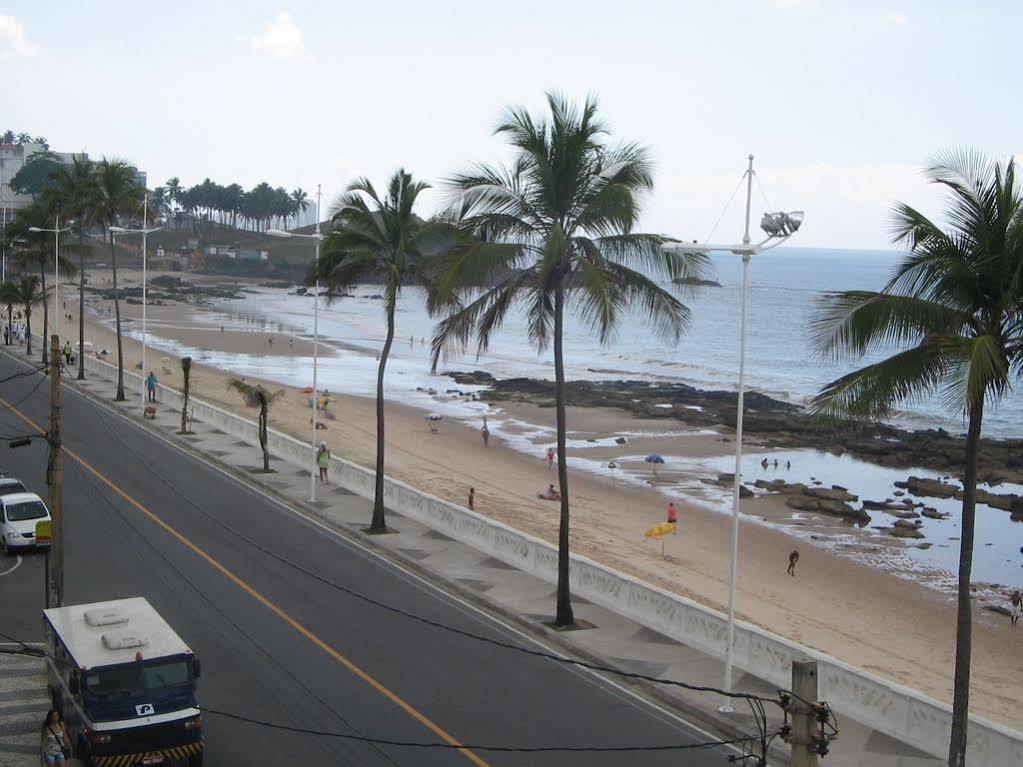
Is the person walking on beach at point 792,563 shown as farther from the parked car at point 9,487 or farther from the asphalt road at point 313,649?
the parked car at point 9,487

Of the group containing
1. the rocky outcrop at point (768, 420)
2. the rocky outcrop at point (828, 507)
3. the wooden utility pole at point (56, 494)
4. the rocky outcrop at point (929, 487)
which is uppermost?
the wooden utility pole at point (56, 494)

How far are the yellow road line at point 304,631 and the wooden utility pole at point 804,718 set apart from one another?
7.12 m

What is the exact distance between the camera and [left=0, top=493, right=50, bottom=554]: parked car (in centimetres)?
2555

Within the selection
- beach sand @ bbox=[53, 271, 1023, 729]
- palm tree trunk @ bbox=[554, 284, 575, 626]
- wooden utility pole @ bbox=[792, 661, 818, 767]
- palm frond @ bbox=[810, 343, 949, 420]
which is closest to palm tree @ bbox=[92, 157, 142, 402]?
beach sand @ bbox=[53, 271, 1023, 729]

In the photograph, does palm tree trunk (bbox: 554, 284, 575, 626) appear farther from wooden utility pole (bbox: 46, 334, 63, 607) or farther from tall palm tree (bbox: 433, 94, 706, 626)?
wooden utility pole (bbox: 46, 334, 63, 607)

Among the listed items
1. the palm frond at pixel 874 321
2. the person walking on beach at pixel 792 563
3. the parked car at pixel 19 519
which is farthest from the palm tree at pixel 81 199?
the palm frond at pixel 874 321

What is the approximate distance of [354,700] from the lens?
17.3 metres

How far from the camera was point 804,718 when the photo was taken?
28.9 ft

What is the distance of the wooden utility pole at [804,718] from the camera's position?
879cm

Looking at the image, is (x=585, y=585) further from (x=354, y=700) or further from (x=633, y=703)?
(x=354, y=700)

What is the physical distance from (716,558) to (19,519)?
66.8ft

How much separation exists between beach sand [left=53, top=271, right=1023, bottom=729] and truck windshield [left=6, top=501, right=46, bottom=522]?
41.0ft

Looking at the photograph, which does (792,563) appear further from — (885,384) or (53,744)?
(53,744)

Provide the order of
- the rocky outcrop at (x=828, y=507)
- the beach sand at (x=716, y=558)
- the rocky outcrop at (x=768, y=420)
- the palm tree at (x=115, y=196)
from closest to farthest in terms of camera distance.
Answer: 1. the beach sand at (x=716, y=558)
2. the rocky outcrop at (x=828, y=507)
3. the palm tree at (x=115, y=196)
4. the rocky outcrop at (x=768, y=420)
